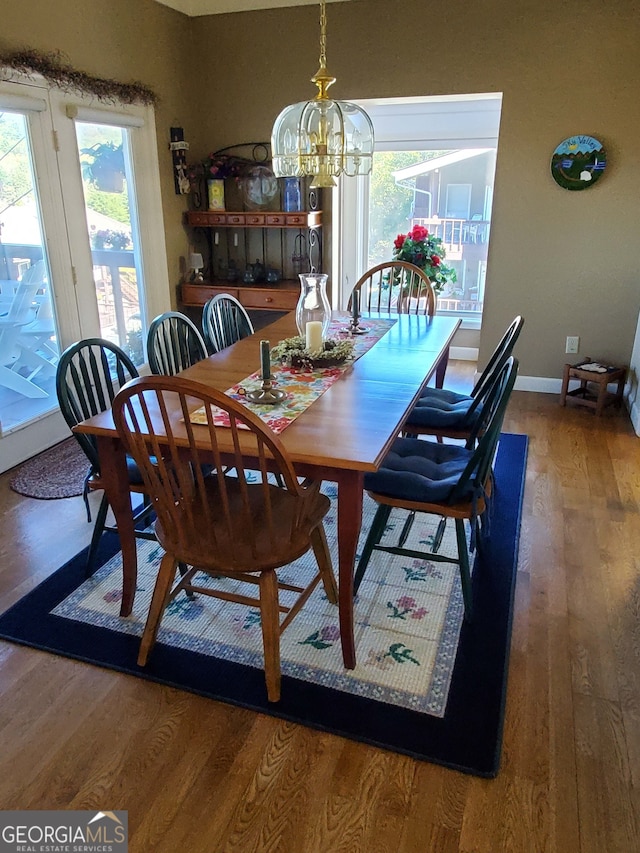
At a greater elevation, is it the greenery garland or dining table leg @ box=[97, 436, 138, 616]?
the greenery garland

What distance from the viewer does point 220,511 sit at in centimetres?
196

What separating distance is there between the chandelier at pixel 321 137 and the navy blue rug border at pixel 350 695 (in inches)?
68.1

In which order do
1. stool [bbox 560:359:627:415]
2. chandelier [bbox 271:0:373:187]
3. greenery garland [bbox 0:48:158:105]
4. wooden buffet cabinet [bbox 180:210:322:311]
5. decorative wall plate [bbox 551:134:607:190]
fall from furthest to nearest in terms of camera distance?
wooden buffet cabinet [bbox 180:210:322:311], stool [bbox 560:359:627:415], decorative wall plate [bbox 551:134:607:190], greenery garland [bbox 0:48:158:105], chandelier [bbox 271:0:373:187]

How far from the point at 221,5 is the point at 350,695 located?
4566 mm

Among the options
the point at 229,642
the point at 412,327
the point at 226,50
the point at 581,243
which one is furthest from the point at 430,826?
the point at 226,50

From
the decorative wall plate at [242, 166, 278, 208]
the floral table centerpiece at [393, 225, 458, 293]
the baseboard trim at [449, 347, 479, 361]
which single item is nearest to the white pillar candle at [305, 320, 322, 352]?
the decorative wall plate at [242, 166, 278, 208]

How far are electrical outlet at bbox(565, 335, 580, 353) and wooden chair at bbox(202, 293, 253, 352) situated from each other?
2.35 m

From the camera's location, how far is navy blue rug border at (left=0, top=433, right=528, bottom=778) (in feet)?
5.59

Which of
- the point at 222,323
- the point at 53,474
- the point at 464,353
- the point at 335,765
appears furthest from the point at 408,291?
the point at 335,765

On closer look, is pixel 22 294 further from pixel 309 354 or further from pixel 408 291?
pixel 408 291

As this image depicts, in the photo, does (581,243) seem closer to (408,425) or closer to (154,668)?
(408,425)

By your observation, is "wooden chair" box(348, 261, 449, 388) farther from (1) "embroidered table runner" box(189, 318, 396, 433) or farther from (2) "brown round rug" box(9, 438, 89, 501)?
(2) "brown round rug" box(9, 438, 89, 501)

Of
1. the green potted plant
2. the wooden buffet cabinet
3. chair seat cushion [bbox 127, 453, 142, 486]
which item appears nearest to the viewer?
chair seat cushion [bbox 127, 453, 142, 486]

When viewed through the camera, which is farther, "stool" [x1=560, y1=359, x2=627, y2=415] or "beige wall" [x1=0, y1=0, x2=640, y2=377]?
"stool" [x1=560, y1=359, x2=627, y2=415]
